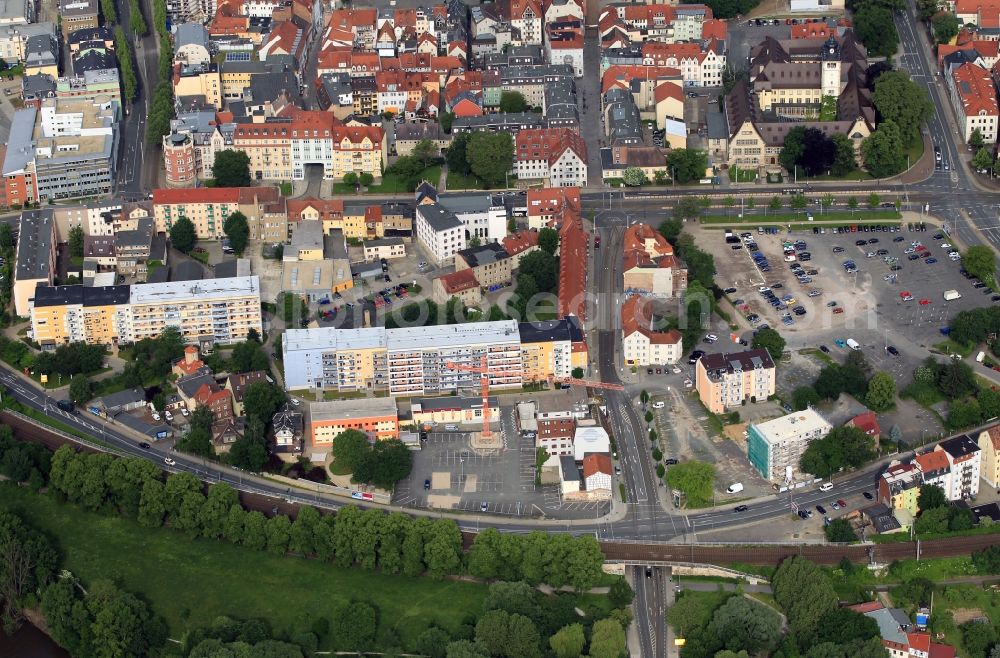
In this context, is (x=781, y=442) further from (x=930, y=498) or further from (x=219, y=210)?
(x=219, y=210)

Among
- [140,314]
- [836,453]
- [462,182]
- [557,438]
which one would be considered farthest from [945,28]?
[140,314]

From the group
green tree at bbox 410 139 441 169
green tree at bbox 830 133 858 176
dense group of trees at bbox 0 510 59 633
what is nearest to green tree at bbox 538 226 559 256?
green tree at bbox 410 139 441 169

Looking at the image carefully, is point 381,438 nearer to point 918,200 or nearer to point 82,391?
point 82,391

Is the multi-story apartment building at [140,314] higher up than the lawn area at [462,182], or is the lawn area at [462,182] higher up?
the lawn area at [462,182]

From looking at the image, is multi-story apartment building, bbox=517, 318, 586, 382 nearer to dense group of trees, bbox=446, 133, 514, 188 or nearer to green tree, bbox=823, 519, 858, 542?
green tree, bbox=823, 519, 858, 542

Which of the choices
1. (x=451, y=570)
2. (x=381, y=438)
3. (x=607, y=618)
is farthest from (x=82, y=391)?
(x=607, y=618)

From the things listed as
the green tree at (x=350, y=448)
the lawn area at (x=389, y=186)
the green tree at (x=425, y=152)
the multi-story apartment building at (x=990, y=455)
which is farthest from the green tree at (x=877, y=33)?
the green tree at (x=350, y=448)

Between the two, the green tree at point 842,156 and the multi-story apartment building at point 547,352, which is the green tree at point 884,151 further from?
the multi-story apartment building at point 547,352
